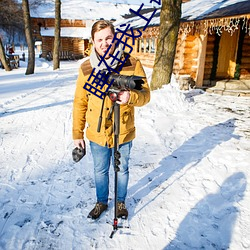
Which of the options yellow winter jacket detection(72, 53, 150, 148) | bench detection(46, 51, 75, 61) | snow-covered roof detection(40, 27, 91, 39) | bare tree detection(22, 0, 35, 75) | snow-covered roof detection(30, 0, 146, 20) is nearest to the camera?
yellow winter jacket detection(72, 53, 150, 148)

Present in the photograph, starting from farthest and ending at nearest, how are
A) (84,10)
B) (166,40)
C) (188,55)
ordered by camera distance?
1. (84,10)
2. (188,55)
3. (166,40)

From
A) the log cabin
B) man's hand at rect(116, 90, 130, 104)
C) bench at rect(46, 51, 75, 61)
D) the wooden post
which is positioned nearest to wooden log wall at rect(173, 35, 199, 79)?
the log cabin

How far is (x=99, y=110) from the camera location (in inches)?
83.3

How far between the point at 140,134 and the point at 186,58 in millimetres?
6773

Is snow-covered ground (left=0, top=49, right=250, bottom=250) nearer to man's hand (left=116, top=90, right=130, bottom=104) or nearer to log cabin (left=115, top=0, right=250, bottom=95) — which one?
man's hand (left=116, top=90, right=130, bottom=104)

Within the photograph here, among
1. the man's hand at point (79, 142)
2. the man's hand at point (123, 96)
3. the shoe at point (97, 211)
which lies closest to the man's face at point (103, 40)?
the man's hand at point (123, 96)

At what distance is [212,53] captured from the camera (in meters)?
10.8

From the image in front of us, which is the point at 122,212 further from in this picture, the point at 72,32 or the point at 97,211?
the point at 72,32

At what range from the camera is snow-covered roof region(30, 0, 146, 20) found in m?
33.4

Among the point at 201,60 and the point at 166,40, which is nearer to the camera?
the point at 166,40

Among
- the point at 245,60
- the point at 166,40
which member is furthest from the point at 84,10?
the point at 166,40

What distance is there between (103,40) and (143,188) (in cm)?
203

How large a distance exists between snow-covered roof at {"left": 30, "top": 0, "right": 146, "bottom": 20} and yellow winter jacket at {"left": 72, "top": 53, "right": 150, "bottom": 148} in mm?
34943

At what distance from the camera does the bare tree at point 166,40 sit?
7035 mm
